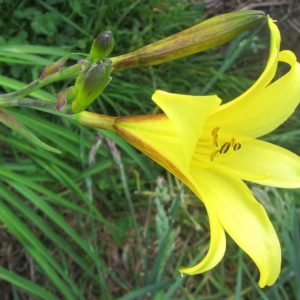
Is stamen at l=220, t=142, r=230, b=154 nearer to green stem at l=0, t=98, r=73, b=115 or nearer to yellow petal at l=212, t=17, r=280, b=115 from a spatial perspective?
yellow petal at l=212, t=17, r=280, b=115

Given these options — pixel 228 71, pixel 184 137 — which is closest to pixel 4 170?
pixel 184 137

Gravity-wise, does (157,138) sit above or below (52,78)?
below

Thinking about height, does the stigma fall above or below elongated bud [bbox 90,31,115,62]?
below

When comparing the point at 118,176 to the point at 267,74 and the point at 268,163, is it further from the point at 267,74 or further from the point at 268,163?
the point at 267,74

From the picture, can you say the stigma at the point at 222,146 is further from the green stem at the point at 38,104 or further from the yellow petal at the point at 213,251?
the green stem at the point at 38,104

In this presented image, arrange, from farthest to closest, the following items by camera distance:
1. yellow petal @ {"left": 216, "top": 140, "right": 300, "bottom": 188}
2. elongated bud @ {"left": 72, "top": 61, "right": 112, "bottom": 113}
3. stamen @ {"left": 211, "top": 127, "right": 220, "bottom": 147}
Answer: yellow petal @ {"left": 216, "top": 140, "right": 300, "bottom": 188}
stamen @ {"left": 211, "top": 127, "right": 220, "bottom": 147}
elongated bud @ {"left": 72, "top": 61, "right": 112, "bottom": 113}

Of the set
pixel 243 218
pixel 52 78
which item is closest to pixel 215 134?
pixel 243 218

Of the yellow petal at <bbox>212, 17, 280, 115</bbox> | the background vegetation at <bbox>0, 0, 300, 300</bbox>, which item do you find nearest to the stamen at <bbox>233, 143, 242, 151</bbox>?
the yellow petal at <bbox>212, 17, 280, 115</bbox>
